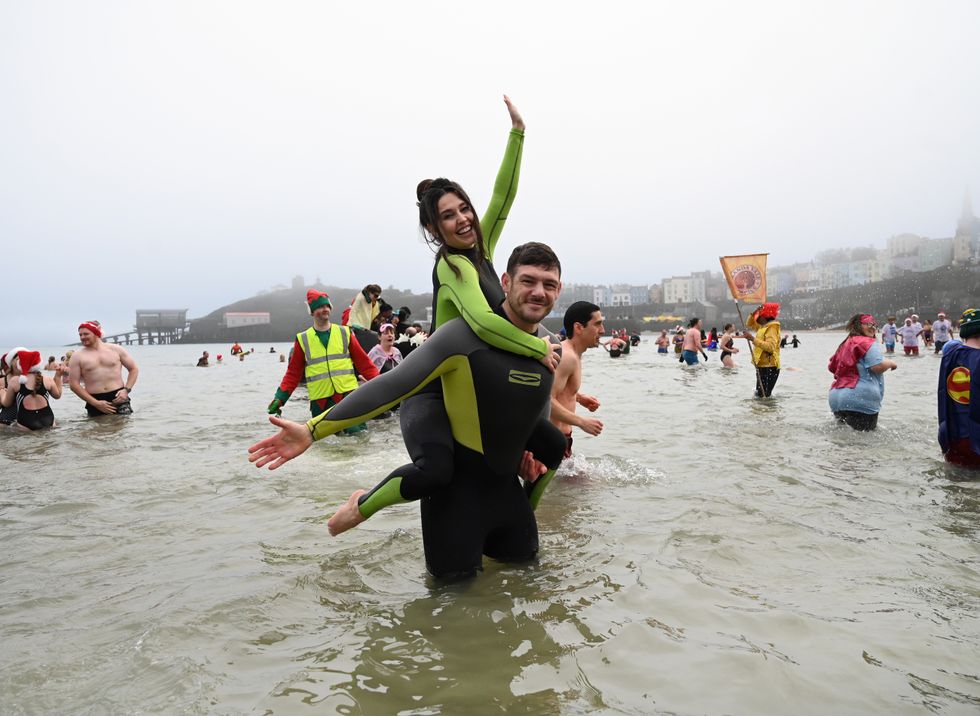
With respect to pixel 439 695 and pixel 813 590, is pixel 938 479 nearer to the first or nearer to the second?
pixel 813 590

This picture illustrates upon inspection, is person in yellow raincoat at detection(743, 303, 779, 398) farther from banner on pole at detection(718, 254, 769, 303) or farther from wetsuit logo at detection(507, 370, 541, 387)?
wetsuit logo at detection(507, 370, 541, 387)

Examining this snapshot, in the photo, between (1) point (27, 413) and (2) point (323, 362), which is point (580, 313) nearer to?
(2) point (323, 362)

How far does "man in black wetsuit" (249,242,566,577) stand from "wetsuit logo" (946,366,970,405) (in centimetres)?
473

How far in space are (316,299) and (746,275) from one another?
9276 mm

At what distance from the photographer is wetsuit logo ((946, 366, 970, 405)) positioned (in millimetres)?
5938

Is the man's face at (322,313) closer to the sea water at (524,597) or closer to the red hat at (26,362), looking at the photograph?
the sea water at (524,597)

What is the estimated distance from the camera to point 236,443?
29.9 ft

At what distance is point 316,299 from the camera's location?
8.23m

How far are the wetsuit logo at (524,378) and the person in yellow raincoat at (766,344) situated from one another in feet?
32.4

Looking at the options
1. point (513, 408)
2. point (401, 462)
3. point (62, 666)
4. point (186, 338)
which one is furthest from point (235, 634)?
point (186, 338)

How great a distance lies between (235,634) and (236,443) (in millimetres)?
6549

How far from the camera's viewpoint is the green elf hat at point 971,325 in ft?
19.3

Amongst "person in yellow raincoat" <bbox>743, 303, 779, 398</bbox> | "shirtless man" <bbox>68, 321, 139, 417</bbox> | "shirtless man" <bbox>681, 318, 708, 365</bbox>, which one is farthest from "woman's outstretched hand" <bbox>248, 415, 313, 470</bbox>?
"shirtless man" <bbox>681, 318, 708, 365</bbox>

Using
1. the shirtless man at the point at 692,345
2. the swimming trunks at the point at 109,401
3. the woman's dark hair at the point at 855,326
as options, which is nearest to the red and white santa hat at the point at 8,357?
the swimming trunks at the point at 109,401
